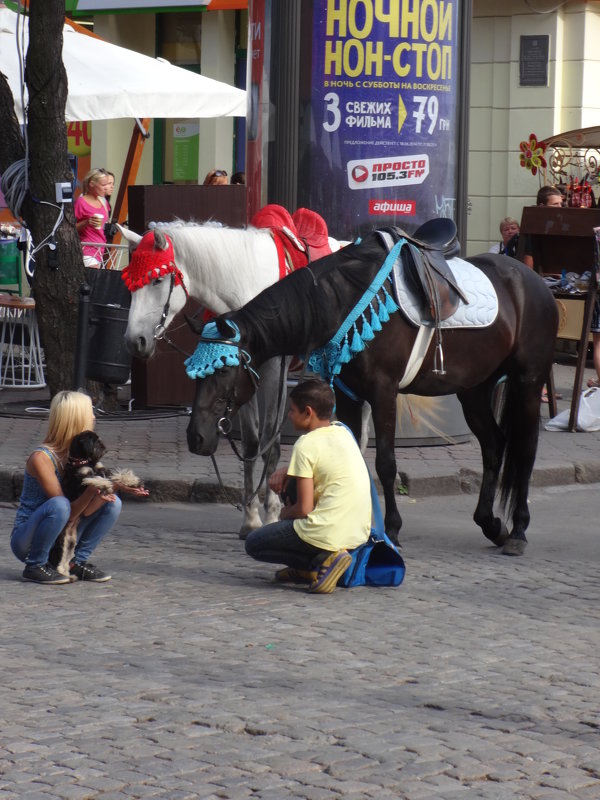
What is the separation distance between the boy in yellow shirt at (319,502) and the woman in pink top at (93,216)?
6.56m

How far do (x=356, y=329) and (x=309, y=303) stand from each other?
0.30 metres

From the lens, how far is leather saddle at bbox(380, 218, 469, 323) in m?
7.73

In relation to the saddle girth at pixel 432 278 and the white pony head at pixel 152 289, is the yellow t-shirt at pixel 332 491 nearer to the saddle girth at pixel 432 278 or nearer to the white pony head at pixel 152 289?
the saddle girth at pixel 432 278

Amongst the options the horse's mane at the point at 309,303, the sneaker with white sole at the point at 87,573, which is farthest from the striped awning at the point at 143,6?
the sneaker with white sole at the point at 87,573

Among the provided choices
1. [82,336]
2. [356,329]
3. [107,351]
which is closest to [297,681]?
[356,329]

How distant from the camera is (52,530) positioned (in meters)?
6.91

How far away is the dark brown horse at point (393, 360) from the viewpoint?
285 inches

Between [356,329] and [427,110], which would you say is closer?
[356,329]

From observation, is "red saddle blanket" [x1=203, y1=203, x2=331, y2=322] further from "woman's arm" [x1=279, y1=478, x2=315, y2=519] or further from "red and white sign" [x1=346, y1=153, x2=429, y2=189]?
"red and white sign" [x1=346, y1=153, x2=429, y2=189]

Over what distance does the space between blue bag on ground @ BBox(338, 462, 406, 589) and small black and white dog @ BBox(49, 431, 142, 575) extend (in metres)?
1.11

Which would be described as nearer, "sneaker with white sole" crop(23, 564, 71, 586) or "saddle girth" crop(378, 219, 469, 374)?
"sneaker with white sole" crop(23, 564, 71, 586)

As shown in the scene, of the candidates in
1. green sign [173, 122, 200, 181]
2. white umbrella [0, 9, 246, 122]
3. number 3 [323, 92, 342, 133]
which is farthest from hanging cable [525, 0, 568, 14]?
number 3 [323, 92, 342, 133]

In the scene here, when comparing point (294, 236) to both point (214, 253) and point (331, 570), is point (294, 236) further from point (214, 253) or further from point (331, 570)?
point (331, 570)

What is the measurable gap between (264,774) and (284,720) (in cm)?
52
